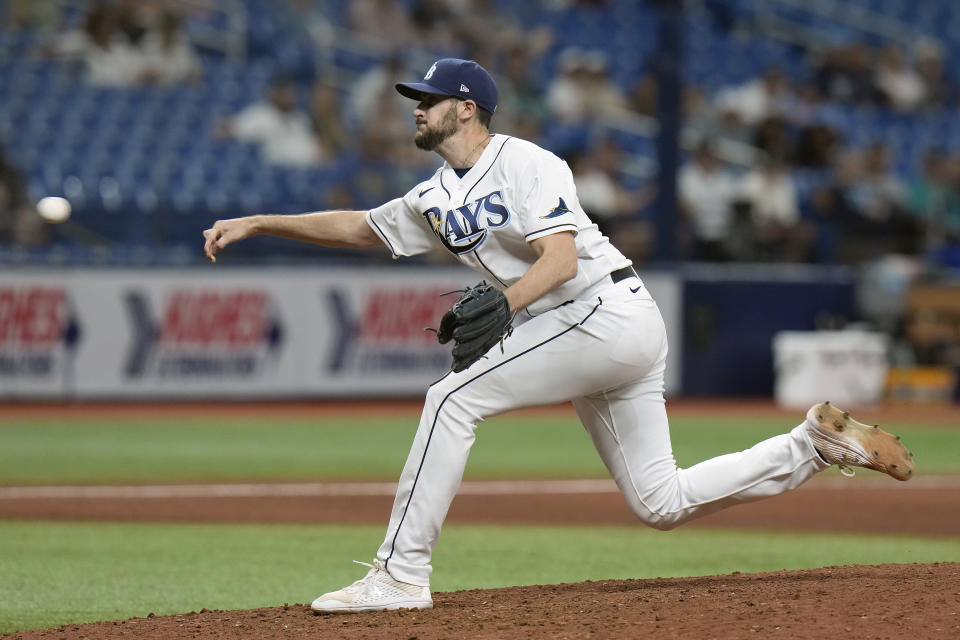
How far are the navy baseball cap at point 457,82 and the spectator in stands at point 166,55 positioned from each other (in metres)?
11.2

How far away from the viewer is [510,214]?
4.50m

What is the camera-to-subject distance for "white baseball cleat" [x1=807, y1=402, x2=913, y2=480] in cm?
467

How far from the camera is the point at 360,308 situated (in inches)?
554

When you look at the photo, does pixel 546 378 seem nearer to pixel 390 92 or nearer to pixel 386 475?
pixel 386 475

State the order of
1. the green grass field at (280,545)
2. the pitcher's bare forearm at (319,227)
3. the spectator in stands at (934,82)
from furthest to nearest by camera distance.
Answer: the spectator in stands at (934,82), the green grass field at (280,545), the pitcher's bare forearm at (319,227)

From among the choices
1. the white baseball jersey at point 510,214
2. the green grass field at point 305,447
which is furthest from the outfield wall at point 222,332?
the white baseball jersey at point 510,214

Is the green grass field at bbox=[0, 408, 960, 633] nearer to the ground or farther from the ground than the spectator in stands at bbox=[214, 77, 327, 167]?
nearer to the ground

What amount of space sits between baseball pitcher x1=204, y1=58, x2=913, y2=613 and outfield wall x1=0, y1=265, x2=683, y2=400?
28.6 ft

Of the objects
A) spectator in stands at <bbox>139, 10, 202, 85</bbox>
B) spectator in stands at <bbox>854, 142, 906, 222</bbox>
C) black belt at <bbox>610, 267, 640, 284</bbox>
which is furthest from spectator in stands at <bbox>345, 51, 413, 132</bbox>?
black belt at <bbox>610, 267, 640, 284</bbox>

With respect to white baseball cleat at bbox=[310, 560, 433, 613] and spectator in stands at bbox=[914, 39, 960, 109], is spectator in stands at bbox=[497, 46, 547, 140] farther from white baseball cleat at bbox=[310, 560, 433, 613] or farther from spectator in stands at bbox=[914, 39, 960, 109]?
white baseball cleat at bbox=[310, 560, 433, 613]

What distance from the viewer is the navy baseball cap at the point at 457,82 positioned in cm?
459

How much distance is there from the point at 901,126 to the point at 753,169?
2902 millimetres

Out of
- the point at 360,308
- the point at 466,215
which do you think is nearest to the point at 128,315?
the point at 360,308

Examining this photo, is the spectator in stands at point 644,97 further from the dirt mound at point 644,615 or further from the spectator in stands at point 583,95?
the dirt mound at point 644,615
